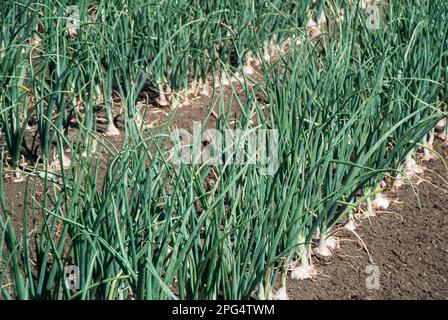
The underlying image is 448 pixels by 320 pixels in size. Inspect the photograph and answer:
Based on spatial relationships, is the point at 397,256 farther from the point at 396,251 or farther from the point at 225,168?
the point at 225,168

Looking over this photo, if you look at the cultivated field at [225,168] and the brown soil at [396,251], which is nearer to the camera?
the cultivated field at [225,168]

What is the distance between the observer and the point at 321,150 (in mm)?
2580

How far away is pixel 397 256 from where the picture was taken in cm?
267

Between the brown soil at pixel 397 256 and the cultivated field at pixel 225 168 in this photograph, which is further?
the brown soil at pixel 397 256

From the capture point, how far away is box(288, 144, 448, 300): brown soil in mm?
2508

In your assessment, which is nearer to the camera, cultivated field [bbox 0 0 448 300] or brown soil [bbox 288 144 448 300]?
cultivated field [bbox 0 0 448 300]

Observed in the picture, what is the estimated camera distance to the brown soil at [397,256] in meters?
2.51

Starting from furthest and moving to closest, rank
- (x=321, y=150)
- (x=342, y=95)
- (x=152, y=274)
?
1. (x=342, y=95)
2. (x=321, y=150)
3. (x=152, y=274)

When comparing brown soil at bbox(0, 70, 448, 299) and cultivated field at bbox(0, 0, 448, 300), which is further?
brown soil at bbox(0, 70, 448, 299)

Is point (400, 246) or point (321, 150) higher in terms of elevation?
point (321, 150)

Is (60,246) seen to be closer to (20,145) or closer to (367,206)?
(20,145)
